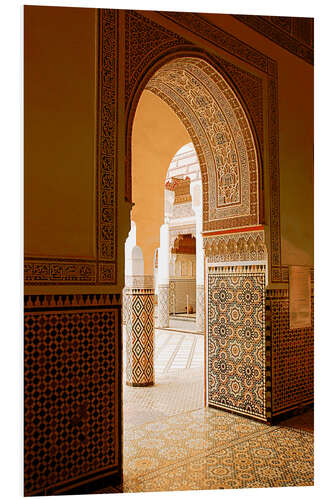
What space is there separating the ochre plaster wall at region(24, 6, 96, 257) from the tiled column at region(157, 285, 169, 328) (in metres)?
7.66

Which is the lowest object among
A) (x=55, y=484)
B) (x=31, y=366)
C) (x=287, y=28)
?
(x=55, y=484)

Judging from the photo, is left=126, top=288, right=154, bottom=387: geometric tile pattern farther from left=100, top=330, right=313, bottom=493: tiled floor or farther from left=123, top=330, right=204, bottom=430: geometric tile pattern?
left=100, top=330, right=313, bottom=493: tiled floor

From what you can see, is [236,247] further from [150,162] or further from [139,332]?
[150,162]

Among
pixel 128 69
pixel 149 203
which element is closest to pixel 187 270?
pixel 149 203

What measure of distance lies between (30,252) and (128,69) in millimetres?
1230

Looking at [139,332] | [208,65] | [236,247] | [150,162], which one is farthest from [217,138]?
[139,332]

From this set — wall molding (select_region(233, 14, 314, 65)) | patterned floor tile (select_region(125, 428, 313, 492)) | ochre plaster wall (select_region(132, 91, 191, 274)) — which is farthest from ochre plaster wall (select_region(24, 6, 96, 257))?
ochre plaster wall (select_region(132, 91, 191, 274))

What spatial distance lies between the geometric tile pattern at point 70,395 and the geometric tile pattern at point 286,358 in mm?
1493

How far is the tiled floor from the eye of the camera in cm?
235

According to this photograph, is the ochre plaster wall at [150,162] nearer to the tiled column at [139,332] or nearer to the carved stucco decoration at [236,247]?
the tiled column at [139,332]

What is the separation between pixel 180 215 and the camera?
10.2 meters

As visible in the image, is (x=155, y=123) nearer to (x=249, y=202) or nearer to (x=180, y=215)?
(x=249, y=202)
